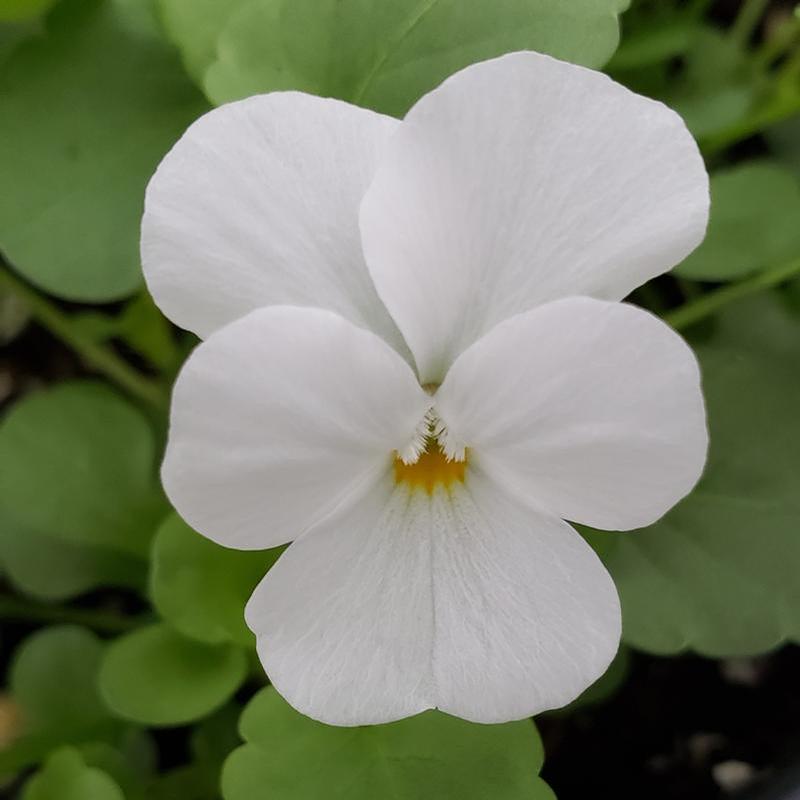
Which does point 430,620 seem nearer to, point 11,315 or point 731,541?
point 731,541

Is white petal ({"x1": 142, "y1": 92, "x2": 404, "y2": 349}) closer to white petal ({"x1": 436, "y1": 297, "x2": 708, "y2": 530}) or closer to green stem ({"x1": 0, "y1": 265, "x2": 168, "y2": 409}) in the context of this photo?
white petal ({"x1": 436, "y1": 297, "x2": 708, "y2": 530})

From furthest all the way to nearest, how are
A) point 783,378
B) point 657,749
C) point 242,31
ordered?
point 657,749
point 783,378
point 242,31

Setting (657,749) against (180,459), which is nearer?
(180,459)

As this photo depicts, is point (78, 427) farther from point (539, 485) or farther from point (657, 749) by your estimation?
point (657, 749)

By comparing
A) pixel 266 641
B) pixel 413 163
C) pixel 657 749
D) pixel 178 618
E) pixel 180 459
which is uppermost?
pixel 413 163

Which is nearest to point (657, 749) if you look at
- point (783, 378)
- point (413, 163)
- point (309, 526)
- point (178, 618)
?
point (783, 378)

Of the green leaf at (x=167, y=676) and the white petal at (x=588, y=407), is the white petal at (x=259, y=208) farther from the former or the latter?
the green leaf at (x=167, y=676)

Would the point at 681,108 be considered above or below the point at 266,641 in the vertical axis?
above
